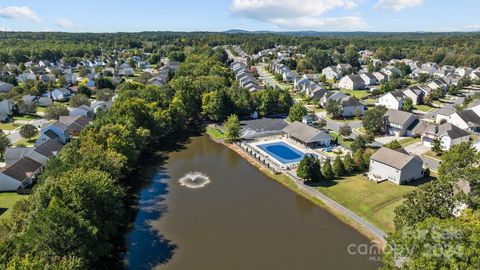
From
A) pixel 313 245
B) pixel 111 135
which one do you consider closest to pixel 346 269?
pixel 313 245

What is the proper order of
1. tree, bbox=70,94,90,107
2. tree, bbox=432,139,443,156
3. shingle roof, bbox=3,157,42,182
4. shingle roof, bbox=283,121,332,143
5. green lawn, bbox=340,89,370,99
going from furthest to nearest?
green lawn, bbox=340,89,370,99 < tree, bbox=70,94,90,107 < shingle roof, bbox=283,121,332,143 < tree, bbox=432,139,443,156 < shingle roof, bbox=3,157,42,182

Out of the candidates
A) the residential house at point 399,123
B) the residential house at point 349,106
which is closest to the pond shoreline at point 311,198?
the residential house at point 399,123

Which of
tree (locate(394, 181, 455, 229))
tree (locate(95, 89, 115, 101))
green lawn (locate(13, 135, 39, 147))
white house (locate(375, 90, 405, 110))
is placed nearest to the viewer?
tree (locate(394, 181, 455, 229))

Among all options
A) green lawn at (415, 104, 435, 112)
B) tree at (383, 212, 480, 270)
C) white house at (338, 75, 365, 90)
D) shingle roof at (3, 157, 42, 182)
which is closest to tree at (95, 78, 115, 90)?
shingle roof at (3, 157, 42, 182)

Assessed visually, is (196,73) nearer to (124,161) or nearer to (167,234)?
(124,161)

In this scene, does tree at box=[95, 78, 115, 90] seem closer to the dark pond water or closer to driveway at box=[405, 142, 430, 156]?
the dark pond water

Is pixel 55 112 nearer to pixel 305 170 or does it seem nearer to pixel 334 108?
pixel 305 170

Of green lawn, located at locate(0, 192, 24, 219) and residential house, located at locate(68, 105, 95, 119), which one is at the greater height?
residential house, located at locate(68, 105, 95, 119)

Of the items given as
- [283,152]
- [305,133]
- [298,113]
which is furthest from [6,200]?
[298,113]
